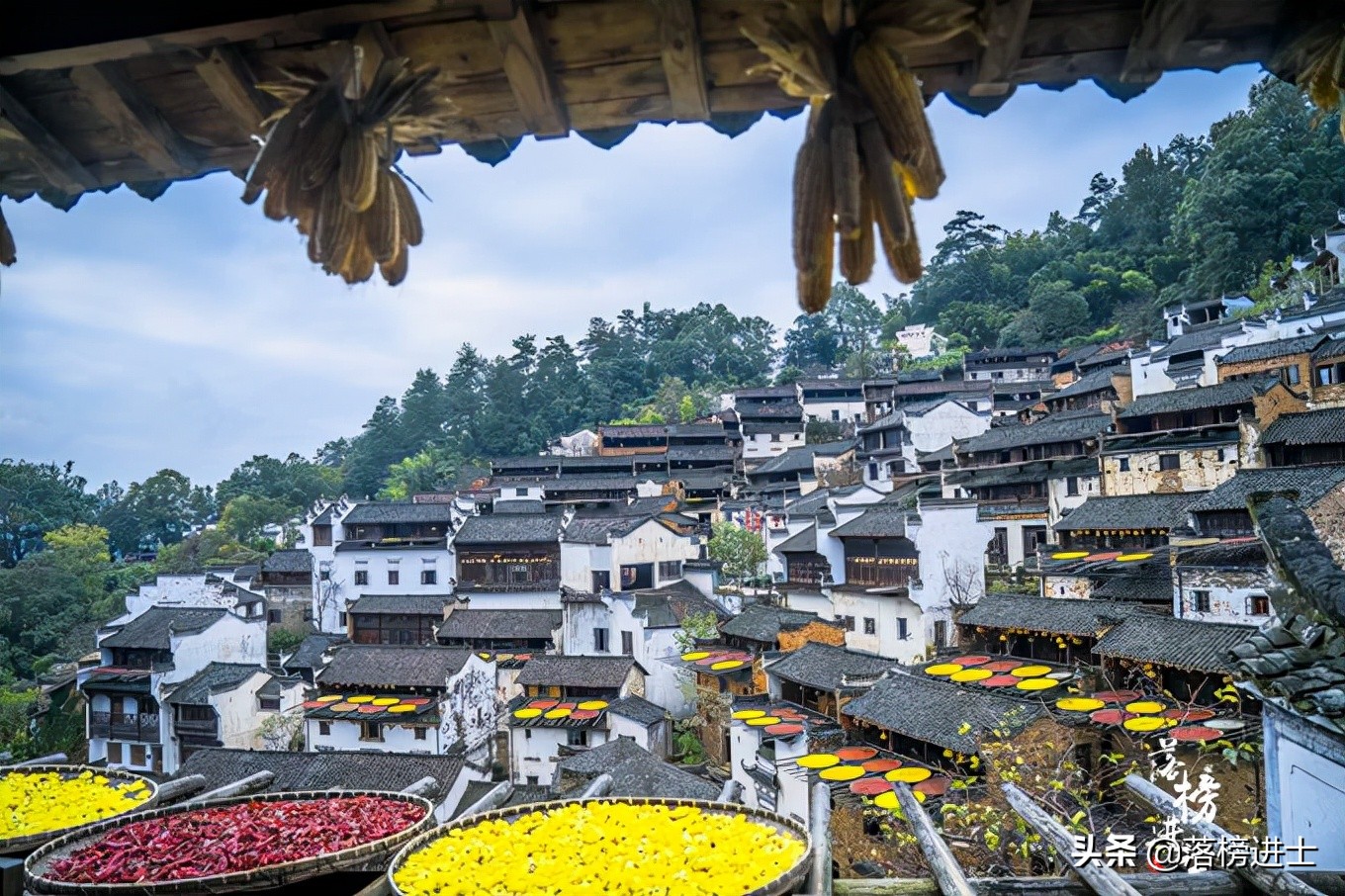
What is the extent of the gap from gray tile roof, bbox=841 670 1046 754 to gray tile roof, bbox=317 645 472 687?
429 inches

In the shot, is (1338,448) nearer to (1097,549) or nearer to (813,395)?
(1097,549)

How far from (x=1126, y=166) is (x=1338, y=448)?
138ft

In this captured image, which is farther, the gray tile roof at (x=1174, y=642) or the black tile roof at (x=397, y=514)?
the black tile roof at (x=397, y=514)

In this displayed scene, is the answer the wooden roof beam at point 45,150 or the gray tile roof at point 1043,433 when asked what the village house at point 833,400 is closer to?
the gray tile roof at point 1043,433

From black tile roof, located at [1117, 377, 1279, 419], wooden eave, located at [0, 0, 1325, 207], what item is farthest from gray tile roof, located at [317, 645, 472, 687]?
wooden eave, located at [0, 0, 1325, 207]

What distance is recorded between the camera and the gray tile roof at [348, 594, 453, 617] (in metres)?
26.2

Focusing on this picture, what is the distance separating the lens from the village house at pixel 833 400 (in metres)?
43.9

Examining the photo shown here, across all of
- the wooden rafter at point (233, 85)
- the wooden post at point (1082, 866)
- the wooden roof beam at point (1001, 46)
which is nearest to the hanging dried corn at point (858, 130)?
the wooden roof beam at point (1001, 46)

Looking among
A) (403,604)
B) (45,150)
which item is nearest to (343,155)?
(45,150)

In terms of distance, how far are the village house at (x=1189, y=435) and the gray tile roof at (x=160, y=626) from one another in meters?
26.1

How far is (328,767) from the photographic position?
1708cm

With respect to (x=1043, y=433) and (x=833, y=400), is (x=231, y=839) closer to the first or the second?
(x=1043, y=433)

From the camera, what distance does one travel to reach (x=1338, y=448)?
1702cm

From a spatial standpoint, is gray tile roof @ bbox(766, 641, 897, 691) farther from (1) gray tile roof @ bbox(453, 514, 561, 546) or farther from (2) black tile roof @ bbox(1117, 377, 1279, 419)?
(1) gray tile roof @ bbox(453, 514, 561, 546)
